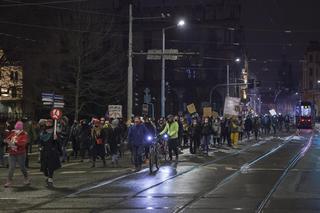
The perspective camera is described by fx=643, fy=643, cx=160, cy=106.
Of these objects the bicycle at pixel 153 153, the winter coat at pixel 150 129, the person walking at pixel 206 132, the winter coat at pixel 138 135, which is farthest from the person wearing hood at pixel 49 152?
the person walking at pixel 206 132

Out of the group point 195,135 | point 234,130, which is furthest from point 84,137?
point 234,130

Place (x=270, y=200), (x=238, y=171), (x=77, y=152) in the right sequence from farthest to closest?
(x=77, y=152), (x=238, y=171), (x=270, y=200)

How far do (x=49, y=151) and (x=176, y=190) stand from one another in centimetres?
359

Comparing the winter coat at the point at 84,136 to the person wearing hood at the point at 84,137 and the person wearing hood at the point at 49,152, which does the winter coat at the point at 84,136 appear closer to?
the person wearing hood at the point at 84,137

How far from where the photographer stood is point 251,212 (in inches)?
466

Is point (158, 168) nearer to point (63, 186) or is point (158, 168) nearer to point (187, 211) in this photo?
point (63, 186)

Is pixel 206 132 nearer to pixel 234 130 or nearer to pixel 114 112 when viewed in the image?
pixel 114 112

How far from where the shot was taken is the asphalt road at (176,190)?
41.8 ft

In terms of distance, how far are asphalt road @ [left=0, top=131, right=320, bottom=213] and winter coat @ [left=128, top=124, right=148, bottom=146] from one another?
3.40ft

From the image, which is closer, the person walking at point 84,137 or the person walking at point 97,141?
the person walking at point 97,141

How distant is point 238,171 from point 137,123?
3.86m

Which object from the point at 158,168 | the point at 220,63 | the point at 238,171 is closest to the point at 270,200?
the point at 238,171

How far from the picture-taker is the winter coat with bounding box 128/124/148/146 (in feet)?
72.4

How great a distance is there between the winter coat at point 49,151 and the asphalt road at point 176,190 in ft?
1.90
